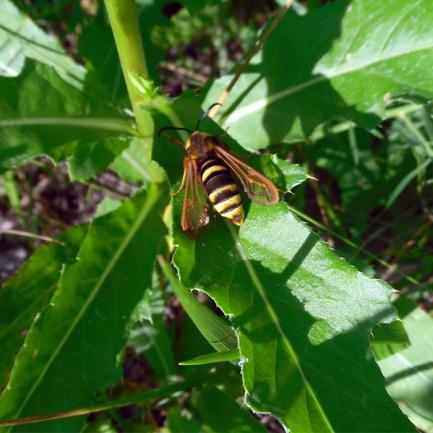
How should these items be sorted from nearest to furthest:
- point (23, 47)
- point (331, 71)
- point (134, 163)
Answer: point (331, 71) → point (23, 47) → point (134, 163)

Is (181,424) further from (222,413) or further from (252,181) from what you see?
(252,181)

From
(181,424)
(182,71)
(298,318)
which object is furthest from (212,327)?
(182,71)

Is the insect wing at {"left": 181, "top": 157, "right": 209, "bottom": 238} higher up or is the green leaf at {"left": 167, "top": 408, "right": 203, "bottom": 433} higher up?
the insect wing at {"left": 181, "top": 157, "right": 209, "bottom": 238}

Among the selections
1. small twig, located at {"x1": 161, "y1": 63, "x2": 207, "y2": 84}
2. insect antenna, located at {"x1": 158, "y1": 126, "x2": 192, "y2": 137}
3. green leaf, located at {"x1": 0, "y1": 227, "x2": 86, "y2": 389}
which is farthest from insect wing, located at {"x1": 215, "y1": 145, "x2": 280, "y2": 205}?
small twig, located at {"x1": 161, "y1": 63, "x2": 207, "y2": 84}

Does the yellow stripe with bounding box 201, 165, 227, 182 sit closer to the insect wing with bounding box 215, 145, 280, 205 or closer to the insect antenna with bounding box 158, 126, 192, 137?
the insect wing with bounding box 215, 145, 280, 205

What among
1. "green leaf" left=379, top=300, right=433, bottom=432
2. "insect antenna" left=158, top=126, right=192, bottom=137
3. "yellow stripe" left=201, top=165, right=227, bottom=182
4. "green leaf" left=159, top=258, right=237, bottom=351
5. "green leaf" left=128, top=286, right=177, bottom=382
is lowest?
"green leaf" left=128, top=286, right=177, bottom=382

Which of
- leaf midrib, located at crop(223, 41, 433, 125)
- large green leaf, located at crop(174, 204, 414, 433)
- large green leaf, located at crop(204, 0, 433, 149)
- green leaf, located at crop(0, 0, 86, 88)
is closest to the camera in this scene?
large green leaf, located at crop(174, 204, 414, 433)
